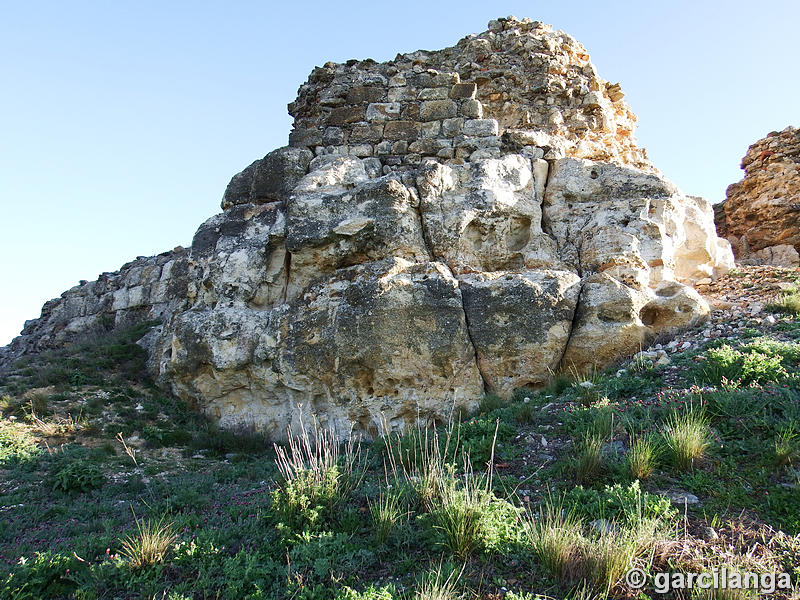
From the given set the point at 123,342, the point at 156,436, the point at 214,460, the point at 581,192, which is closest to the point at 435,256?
the point at 581,192

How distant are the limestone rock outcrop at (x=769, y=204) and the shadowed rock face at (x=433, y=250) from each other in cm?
349

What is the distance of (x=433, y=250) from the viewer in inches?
293

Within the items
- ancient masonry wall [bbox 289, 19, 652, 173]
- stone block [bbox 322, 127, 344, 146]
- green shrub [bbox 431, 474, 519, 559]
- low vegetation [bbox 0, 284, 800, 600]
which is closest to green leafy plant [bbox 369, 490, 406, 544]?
low vegetation [bbox 0, 284, 800, 600]

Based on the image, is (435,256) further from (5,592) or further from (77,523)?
(5,592)

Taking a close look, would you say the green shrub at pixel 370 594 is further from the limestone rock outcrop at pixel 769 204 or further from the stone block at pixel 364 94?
the limestone rock outcrop at pixel 769 204

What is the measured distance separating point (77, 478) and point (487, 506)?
15.3ft

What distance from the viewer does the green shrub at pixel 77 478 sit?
5.64m

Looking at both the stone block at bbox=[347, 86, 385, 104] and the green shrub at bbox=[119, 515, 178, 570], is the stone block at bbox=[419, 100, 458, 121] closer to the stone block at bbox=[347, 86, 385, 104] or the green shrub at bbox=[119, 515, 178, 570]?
the stone block at bbox=[347, 86, 385, 104]

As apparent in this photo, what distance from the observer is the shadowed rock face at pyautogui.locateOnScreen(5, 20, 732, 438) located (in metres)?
6.59

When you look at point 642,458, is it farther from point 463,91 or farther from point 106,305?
point 106,305

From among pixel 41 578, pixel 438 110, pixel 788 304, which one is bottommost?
pixel 41 578

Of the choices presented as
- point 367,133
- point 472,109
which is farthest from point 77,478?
point 472,109

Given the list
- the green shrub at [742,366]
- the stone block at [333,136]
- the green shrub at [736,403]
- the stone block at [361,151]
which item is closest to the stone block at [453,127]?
the stone block at [361,151]

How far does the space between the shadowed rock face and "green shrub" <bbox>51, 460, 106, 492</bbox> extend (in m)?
2.03
